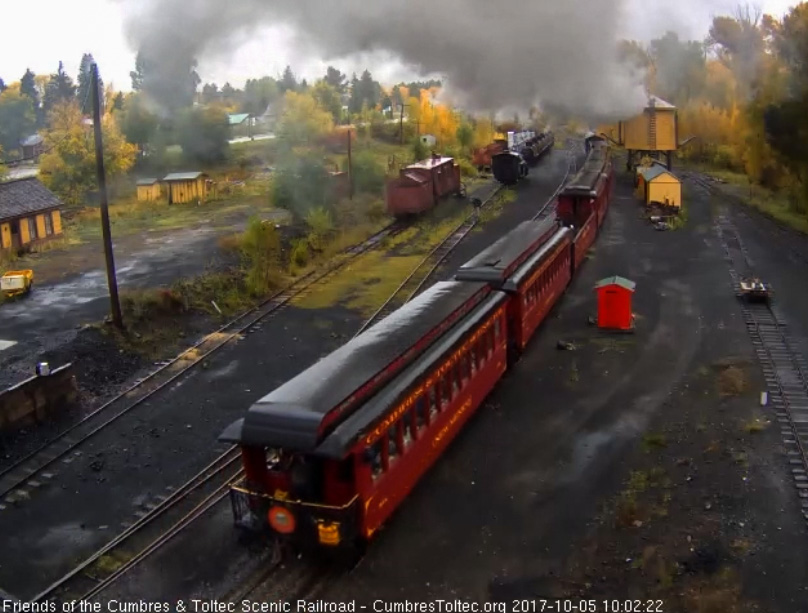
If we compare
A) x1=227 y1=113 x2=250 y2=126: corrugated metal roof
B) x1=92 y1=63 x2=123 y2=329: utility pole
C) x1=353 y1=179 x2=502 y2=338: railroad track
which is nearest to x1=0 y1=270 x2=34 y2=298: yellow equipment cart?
x1=92 y1=63 x2=123 y2=329: utility pole

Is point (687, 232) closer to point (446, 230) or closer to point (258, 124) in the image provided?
point (446, 230)

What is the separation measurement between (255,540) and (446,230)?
25912mm

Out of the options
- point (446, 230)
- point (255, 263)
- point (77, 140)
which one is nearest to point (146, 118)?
point (77, 140)

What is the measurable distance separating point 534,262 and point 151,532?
444 inches

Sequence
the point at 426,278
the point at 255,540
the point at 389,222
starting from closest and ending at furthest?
the point at 255,540 → the point at 426,278 → the point at 389,222

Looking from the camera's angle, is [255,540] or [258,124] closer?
[255,540]

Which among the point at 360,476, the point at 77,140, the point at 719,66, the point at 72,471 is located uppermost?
the point at 719,66

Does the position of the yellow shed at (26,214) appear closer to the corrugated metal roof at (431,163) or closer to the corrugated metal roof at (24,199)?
the corrugated metal roof at (24,199)

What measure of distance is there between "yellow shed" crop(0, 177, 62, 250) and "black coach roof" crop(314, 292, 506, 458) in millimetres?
24517

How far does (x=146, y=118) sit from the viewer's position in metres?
57.3

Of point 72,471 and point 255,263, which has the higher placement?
point 255,263

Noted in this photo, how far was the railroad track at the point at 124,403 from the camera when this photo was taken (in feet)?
45.6

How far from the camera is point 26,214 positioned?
33.5 meters

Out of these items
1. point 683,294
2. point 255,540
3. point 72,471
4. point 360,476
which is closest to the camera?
point 360,476
